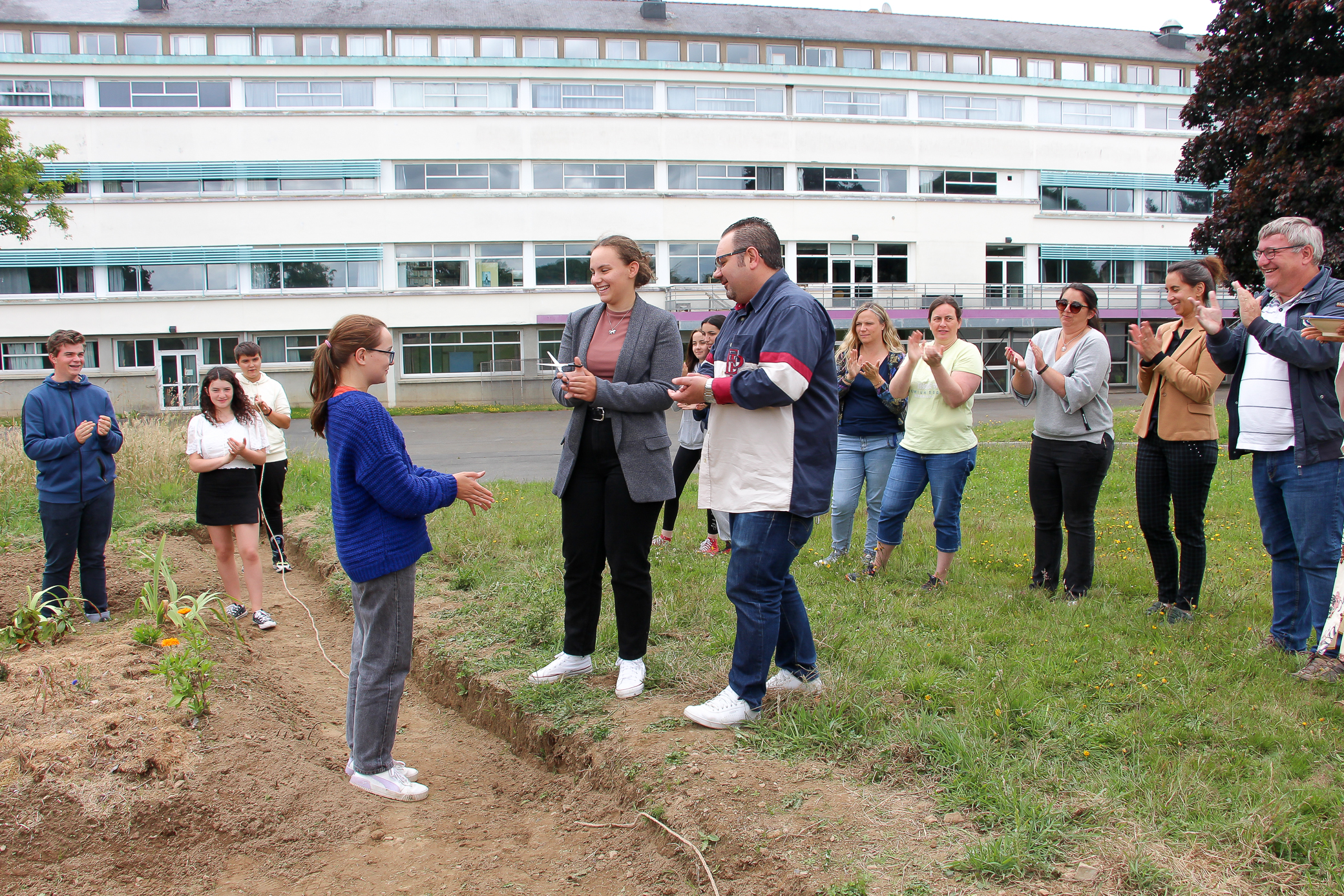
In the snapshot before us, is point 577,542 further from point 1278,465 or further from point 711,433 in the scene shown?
point 1278,465

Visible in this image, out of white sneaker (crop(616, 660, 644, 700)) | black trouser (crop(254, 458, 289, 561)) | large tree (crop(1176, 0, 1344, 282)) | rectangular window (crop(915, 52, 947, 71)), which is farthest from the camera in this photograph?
rectangular window (crop(915, 52, 947, 71))

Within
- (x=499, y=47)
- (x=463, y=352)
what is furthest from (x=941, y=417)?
(x=499, y=47)

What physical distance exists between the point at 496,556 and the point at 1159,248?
4420 centimetres

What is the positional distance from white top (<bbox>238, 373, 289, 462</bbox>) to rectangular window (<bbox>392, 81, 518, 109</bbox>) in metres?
32.6

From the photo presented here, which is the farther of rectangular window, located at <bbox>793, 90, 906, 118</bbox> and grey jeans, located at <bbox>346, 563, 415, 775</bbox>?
rectangular window, located at <bbox>793, 90, 906, 118</bbox>

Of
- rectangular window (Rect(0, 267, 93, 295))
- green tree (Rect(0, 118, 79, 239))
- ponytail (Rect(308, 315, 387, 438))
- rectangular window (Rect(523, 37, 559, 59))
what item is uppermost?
rectangular window (Rect(523, 37, 559, 59))

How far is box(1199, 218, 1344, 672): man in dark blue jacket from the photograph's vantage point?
14.3ft

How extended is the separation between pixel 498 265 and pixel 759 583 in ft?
115

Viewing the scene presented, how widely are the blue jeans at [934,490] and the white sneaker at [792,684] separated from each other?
2283mm

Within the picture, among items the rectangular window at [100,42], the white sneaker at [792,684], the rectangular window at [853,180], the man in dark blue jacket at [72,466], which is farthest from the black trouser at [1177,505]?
the rectangular window at [100,42]

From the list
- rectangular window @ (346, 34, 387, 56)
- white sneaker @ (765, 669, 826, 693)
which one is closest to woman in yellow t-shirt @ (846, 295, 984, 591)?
white sneaker @ (765, 669, 826, 693)

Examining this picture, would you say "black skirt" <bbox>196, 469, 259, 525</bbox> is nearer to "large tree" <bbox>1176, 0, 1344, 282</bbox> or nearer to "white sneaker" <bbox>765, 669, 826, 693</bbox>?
"white sneaker" <bbox>765, 669, 826, 693</bbox>

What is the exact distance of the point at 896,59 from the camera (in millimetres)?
42531

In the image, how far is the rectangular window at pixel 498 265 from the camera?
37.0 m
